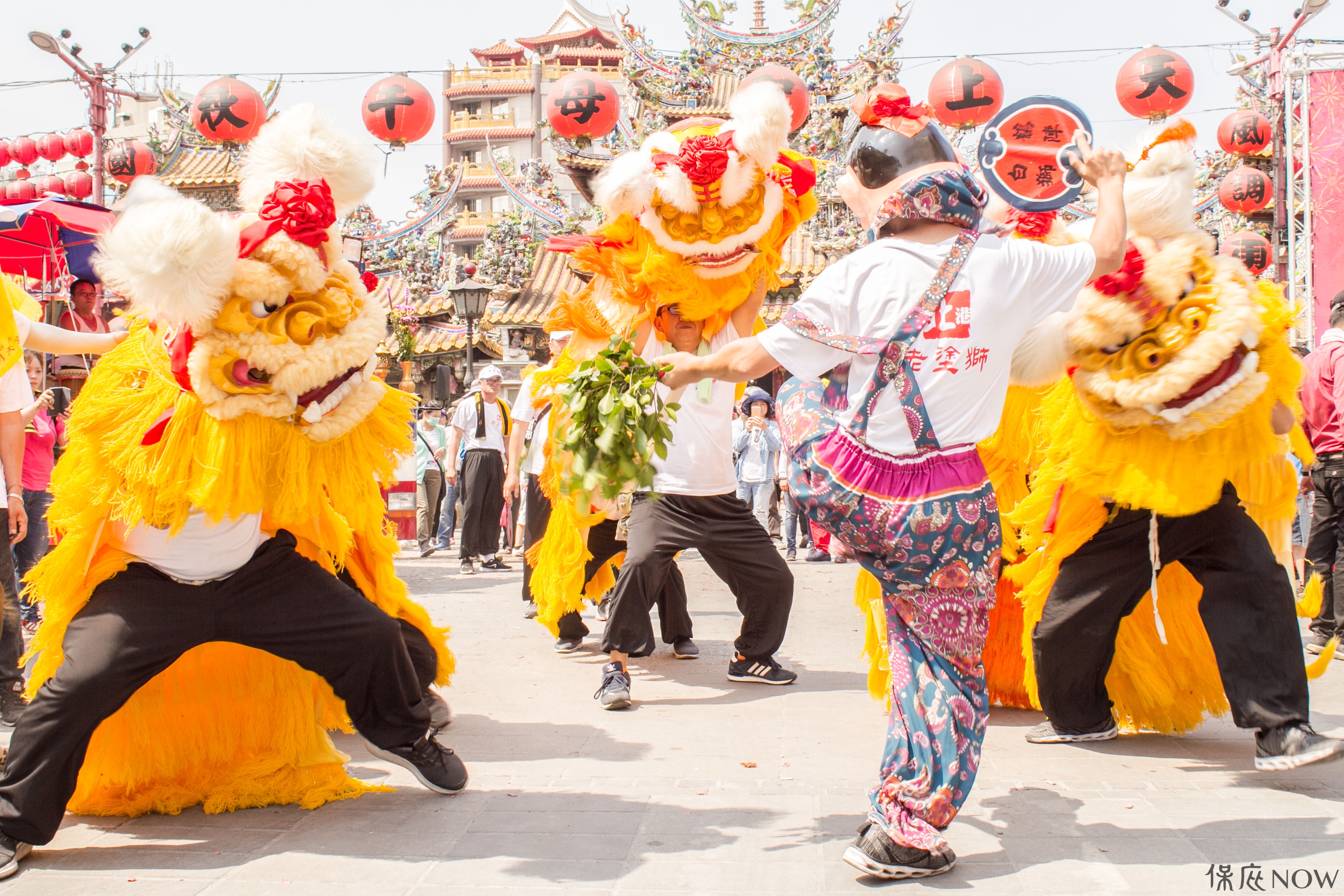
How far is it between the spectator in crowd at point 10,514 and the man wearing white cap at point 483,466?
535 centimetres

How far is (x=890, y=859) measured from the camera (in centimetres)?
250

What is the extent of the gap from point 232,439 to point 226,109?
11.8 m

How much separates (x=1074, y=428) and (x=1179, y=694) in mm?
1020

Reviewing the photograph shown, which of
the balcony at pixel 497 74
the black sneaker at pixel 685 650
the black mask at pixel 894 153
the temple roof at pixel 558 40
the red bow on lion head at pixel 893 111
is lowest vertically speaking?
the black sneaker at pixel 685 650

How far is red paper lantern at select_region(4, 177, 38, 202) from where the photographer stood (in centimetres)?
2281

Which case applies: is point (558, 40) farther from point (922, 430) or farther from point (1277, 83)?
point (922, 430)

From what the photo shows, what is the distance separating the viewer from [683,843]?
2785mm

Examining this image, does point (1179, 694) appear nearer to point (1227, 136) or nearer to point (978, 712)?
point (978, 712)

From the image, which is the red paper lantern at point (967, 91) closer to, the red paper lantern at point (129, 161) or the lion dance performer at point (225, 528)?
the lion dance performer at point (225, 528)

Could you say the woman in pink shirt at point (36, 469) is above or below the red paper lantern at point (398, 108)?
below

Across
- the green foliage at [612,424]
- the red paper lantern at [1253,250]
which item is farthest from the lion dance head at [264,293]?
the red paper lantern at [1253,250]

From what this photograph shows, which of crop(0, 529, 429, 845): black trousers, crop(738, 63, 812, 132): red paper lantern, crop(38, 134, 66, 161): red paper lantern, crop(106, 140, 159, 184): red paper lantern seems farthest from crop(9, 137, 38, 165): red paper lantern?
crop(0, 529, 429, 845): black trousers

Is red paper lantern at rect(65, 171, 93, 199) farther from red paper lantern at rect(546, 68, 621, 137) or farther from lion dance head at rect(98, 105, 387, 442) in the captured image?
lion dance head at rect(98, 105, 387, 442)

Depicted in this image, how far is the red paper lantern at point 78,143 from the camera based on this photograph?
71.5ft
